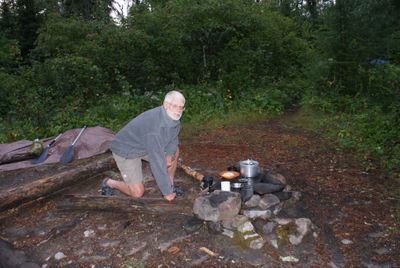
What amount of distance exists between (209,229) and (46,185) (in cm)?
245

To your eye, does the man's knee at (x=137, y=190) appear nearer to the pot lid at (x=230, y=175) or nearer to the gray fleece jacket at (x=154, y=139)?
the gray fleece jacket at (x=154, y=139)

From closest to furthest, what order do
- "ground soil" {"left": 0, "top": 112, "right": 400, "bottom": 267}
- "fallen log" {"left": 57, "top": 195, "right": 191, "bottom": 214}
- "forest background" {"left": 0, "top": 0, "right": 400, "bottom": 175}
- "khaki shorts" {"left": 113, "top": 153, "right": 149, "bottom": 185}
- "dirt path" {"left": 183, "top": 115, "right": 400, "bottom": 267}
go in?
"ground soil" {"left": 0, "top": 112, "right": 400, "bottom": 267} < "dirt path" {"left": 183, "top": 115, "right": 400, "bottom": 267} < "fallen log" {"left": 57, "top": 195, "right": 191, "bottom": 214} < "khaki shorts" {"left": 113, "top": 153, "right": 149, "bottom": 185} < "forest background" {"left": 0, "top": 0, "right": 400, "bottom": 175}

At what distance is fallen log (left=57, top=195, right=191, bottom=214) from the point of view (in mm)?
4492

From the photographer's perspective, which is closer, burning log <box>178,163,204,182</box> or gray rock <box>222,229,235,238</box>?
gray rock <box>222,229,235,238</box>

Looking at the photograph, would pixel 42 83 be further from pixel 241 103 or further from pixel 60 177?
pixel 60 177

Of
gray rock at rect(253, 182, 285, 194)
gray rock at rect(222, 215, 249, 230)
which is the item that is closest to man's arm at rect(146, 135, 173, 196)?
gray rock at rect(222, 215, 249, 230)

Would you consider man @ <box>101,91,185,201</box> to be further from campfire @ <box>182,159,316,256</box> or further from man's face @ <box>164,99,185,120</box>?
campfire @ <box>182,159,316,256</box>

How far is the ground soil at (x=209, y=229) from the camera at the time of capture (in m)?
3.77

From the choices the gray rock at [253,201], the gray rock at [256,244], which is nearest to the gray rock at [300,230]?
the gray rock at [256,244]

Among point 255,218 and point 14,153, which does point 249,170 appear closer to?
point 255,218

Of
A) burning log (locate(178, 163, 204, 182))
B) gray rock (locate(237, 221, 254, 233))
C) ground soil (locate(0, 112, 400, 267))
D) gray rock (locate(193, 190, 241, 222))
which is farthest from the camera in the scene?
burning log (locate(178, 163, 204, 182))

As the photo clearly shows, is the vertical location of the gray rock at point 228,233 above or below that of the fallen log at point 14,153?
below

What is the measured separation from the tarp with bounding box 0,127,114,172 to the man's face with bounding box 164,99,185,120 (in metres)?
3.13

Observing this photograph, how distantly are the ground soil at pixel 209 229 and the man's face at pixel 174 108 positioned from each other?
1033mm
